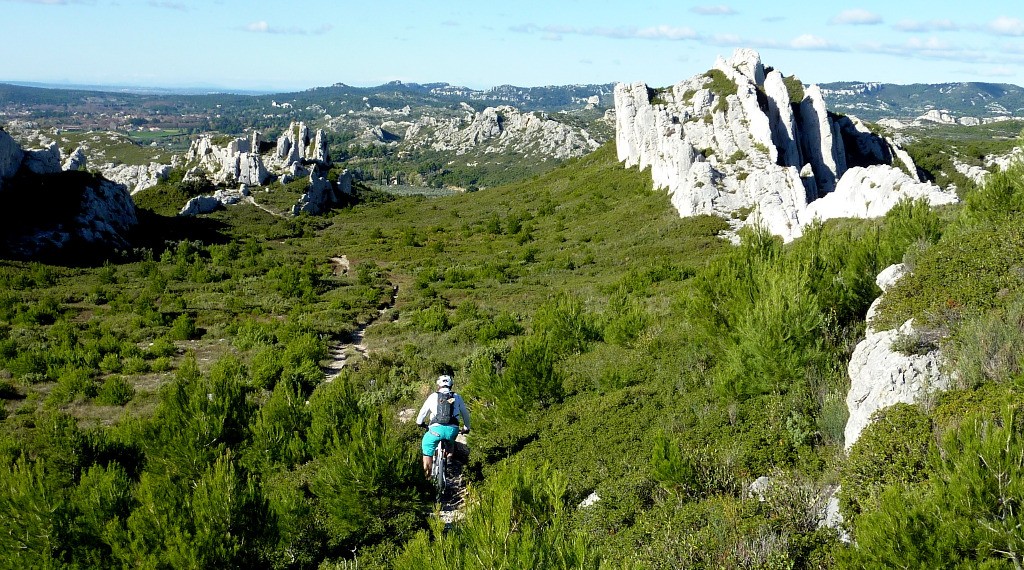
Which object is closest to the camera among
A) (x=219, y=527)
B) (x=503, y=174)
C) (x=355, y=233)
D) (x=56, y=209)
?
(x=219, y=527)

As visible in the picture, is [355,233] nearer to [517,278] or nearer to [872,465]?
[517,278]

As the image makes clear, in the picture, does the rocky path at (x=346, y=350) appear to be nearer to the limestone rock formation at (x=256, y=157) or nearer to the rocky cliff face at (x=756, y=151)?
the rocky cliff face at (x=756, y=151)

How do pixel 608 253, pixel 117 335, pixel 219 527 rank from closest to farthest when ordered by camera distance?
pixel 219 527 < pixel 117 335 < pixel 608 253

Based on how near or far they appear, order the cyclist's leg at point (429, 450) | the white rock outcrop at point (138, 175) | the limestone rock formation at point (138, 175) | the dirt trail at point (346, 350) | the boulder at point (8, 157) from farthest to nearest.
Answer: the white rock outcrop at point (138, 175)
the limestone rock formation at point (138, 175)
the boulder at point (8, 157)
the dirt trail at point (346, 350)
the cyclist's leg at point (429, 450)

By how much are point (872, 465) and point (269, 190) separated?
87.4 m

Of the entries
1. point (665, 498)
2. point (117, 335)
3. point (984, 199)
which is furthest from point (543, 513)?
point (117, 335)

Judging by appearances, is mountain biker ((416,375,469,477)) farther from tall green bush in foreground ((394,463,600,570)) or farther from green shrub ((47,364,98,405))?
green shrub ((47,364,98,405))

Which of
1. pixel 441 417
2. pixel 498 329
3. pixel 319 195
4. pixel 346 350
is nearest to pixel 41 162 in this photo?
pixel 319 195

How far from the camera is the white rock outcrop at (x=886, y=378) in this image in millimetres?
7754

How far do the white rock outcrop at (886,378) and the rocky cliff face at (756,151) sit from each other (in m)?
26.7

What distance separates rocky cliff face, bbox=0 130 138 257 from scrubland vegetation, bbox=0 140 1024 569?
24678 millimetres

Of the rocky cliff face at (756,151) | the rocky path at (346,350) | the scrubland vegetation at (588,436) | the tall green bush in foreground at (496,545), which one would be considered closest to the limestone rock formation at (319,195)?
the rocky cliff face at (756,151)

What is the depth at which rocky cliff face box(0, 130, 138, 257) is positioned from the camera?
45.9 meters

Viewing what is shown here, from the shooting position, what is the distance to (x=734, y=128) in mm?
53562
